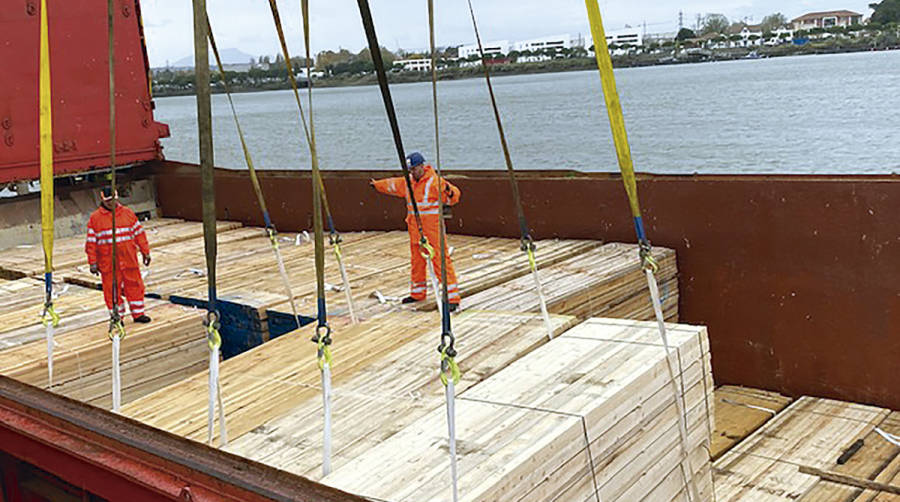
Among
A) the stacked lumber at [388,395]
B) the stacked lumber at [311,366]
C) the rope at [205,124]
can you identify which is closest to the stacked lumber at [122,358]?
the stacked lumber at [311,366]

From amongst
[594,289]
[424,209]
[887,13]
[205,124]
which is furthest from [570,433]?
[887,13]

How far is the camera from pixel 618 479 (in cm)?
447

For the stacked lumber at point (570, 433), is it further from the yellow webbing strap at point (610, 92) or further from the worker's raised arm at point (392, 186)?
the worker's raised arm at point (392, 186)

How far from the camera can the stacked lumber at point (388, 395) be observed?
4660mm

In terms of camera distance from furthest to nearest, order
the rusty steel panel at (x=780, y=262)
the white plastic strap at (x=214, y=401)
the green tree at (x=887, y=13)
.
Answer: the green tree at (x=887, y=13) → the rusty steel panel at (x=780, y=262) → the white plastic strap at (x=214, y=401)

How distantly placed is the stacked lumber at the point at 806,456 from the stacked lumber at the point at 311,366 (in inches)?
70.8

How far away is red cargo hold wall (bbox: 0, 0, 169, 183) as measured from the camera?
44.4ft

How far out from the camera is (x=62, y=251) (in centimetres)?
1287

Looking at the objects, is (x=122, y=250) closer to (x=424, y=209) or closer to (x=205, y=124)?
(x=424, y=209)

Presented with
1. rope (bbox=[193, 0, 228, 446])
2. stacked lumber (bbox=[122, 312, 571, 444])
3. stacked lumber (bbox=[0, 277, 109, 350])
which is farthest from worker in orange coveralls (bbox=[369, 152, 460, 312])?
rope (bbox=[193, 0, 228, 446])

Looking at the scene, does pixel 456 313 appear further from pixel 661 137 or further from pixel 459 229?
pixel 661 137

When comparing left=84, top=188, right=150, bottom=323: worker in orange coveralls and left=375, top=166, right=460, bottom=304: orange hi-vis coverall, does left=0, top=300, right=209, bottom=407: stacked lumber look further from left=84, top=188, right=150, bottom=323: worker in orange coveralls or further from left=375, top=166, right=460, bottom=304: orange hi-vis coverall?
left=375, top=166, right=460, bottom=304: orange hi-vis coverall

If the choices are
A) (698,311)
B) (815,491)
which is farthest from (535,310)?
(815,491)

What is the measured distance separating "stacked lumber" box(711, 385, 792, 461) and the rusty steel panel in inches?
7.6
